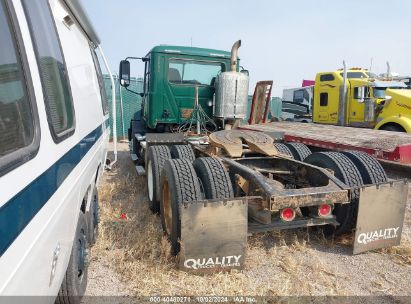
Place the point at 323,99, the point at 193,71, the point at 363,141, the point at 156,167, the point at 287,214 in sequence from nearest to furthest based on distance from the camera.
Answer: the point at 287,214 < the point at 156,167 < the point at 363,141 < the point at 193,71 < the point at 323,99

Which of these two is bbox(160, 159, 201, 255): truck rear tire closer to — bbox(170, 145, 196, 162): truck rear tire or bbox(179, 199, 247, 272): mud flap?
bbox(179, 199, 247, 272): mud flap

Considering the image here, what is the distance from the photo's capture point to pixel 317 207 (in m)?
3.42

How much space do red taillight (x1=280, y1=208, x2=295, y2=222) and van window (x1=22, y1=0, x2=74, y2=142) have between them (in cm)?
195

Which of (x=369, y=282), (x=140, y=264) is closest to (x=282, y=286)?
(x=369, y=282)

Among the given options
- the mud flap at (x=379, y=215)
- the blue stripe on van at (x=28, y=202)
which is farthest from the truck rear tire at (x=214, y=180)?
the blue stripe on van at (x=28, y=202)

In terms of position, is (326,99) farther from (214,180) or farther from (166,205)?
(214,180)

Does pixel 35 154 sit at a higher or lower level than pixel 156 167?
higher

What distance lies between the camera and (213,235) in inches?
118

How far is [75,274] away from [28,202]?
1304 mm

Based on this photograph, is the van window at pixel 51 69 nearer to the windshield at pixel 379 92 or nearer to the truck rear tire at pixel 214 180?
the truck rear tire at pixel 214 180

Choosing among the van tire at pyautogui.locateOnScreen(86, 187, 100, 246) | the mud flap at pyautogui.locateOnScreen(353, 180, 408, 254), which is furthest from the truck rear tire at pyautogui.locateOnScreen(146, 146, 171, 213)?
the mud flap at pyautogui.locateOnScreen(353, 180, 408, 254)

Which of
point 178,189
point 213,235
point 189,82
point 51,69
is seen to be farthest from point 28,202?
point 189,82

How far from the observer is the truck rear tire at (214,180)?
3330 millimetres

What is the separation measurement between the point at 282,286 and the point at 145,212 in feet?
7.98
